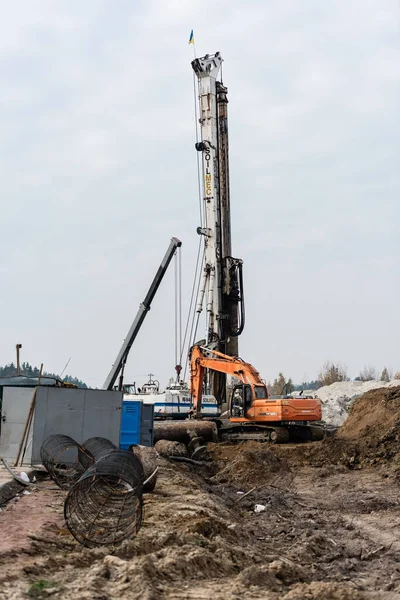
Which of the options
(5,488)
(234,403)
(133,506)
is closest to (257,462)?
(234,403)

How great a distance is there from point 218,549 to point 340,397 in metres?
37.2

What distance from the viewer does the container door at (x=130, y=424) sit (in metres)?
20.6

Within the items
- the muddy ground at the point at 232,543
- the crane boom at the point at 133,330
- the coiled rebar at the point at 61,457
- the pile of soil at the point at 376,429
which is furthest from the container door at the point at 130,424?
the crane boom at the point at 133,330

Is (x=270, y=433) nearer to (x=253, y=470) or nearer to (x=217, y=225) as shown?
(x=253, y=470)

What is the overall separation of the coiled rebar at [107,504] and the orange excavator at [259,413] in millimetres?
14368

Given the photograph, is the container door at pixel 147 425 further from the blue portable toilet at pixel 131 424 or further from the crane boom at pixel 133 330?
the crane boom at pixel 133 330

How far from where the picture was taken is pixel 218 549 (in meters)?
8.76

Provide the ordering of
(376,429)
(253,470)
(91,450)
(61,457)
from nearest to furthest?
(91,450) < (61,457) < (253,470) < (376,429)

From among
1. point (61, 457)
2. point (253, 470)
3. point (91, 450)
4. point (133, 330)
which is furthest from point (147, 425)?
point (133, 330)

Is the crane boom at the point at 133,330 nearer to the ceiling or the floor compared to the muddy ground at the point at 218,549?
nearer to the ceiling

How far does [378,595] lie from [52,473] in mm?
8312

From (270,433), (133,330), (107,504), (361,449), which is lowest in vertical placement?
(107,504)

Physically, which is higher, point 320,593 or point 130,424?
point 130,424

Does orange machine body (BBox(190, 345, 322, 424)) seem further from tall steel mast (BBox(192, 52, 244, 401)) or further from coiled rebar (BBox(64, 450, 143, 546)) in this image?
coiled rebar (BBox(64, 450, 143, 546))
